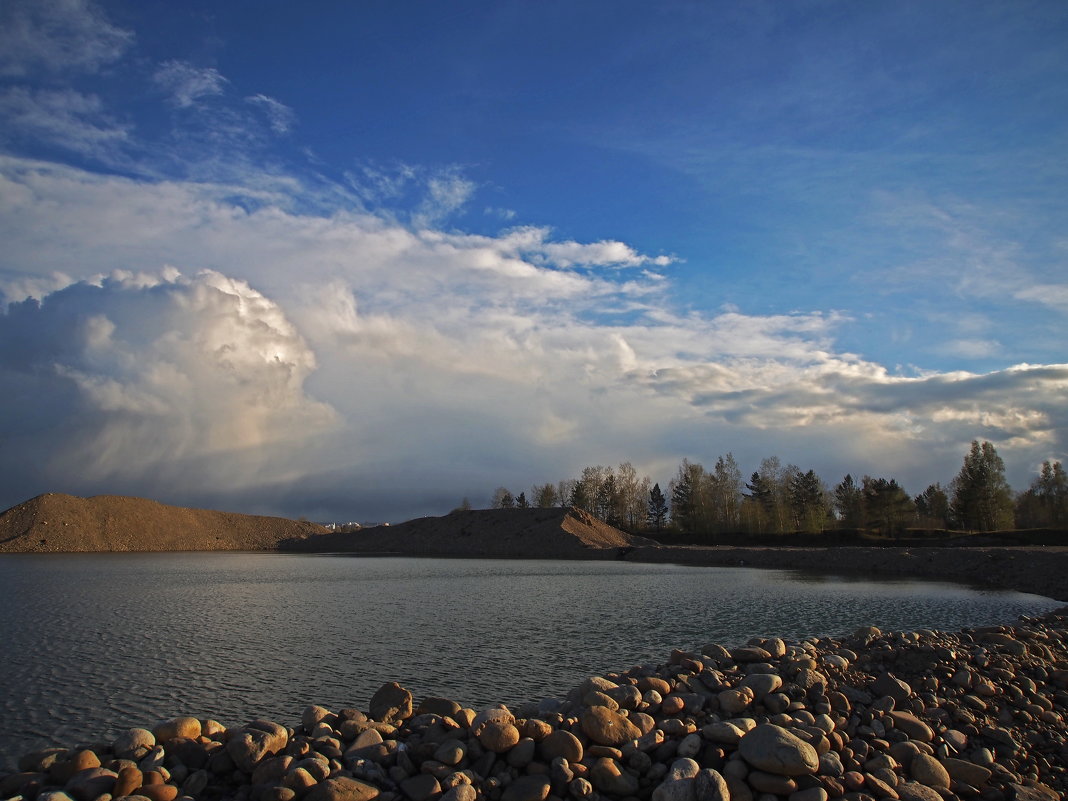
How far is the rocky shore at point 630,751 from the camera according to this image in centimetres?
916

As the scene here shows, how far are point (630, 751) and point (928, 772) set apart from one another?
4525mm

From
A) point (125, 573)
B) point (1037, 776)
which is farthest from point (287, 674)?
point (125, 573)

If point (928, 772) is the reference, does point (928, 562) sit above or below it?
below

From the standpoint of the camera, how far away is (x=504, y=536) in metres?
107

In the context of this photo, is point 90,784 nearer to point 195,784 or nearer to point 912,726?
point 195,784

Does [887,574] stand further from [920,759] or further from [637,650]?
[920,759]

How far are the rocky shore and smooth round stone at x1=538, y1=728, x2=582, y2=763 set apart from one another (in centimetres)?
2

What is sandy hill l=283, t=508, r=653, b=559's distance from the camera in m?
98.7

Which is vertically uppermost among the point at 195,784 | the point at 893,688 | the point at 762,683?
the point at 762,683

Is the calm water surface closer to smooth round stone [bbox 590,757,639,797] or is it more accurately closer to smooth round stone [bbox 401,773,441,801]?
smooth round stone [bbox 401,773,441,801]

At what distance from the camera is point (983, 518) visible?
93.1m

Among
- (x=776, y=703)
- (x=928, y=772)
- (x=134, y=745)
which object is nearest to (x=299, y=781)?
(x=134, y=745)

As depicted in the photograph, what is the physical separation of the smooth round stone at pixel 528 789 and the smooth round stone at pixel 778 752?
2995 millimetres

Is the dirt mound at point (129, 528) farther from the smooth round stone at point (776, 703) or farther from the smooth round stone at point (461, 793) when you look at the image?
the smooth round stone at point (776, 703)
